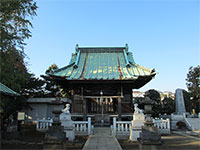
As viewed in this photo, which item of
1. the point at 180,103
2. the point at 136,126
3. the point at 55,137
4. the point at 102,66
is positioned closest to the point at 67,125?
the point at 55,137

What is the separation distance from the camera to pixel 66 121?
10289 millimetres

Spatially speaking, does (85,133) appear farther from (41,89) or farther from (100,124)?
(41,89)

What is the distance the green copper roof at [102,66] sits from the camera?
49.2 ft

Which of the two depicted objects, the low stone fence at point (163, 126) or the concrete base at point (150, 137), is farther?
the low stone fence at point (163, 126)

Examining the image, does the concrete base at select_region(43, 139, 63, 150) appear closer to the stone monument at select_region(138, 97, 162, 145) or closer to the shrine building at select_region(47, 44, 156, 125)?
the stone monument at select_region(138, 97, 162, 145)

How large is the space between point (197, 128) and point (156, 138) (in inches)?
559

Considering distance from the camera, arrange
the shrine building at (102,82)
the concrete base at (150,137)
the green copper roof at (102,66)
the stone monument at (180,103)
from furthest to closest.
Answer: the stone monument at (180,103), the green copper roof at (102,66), the shrine building at (102,82), the concrete base at (150,137)

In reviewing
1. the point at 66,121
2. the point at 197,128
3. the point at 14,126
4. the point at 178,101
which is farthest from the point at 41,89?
the point at 197,128

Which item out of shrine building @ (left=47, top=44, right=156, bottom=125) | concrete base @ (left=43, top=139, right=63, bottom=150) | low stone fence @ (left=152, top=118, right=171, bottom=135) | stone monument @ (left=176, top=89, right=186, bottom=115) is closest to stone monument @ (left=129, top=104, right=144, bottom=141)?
low stone fence @ (left=152, top=118, right=171, bottom=135)

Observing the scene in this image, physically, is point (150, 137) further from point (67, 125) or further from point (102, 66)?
point (102, 66)

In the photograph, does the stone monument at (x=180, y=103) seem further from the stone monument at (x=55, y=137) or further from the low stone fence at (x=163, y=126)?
the stone monument at (x=55, y=137)

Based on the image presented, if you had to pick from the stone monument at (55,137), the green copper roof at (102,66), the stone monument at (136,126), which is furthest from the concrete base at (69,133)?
the green copper roof at (102,66)

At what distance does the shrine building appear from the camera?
47.7ft

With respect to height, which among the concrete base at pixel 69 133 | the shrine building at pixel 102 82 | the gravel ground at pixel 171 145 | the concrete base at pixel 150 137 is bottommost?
the gravel ground at pixel 171 145
